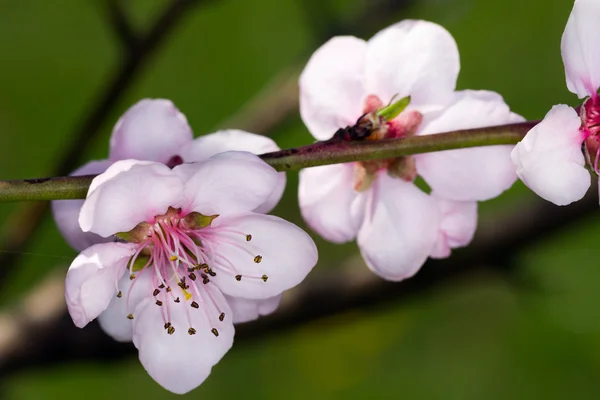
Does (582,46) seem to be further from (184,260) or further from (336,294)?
(336,294)

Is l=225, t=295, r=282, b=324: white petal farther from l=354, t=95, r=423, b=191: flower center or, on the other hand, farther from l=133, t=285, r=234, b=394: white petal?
l=354, t=95, r=423, b=191: flower center

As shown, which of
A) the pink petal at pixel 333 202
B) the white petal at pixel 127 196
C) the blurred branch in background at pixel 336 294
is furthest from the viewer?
the blurred branch in background at pixel 336 294

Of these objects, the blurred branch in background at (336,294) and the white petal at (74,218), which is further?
the blurred branch in background at (336,294)

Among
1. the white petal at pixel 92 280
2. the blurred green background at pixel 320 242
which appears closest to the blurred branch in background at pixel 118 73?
the white petal at pixel 92 280

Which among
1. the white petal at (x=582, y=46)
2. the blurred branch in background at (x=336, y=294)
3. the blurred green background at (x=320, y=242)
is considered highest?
the white petal at (x=582, y=46)

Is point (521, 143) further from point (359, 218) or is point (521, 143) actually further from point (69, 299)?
point (69, 299)

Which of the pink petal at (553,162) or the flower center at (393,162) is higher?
the pink petal at (553,162)

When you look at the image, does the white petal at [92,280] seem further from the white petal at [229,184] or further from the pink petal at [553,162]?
the pink petal at [553,162]

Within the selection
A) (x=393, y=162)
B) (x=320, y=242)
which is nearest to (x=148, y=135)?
(x=393, y=162)
